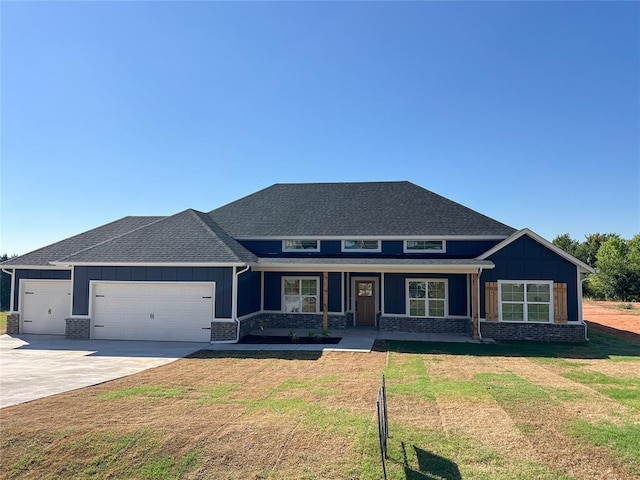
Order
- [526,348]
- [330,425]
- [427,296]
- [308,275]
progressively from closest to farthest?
[330,425] → [526,348] → [427,296] → [308,275]

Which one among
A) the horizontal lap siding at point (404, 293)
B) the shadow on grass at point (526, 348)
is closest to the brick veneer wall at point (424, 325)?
the horizontal lap siding at point (404, 293)

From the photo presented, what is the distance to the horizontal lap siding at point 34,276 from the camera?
1666cm

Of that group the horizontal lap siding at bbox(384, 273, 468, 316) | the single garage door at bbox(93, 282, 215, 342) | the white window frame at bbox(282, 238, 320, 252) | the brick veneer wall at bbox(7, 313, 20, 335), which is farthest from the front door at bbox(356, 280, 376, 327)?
the brick veneer wall at bbox(7, 313, 20, 335)

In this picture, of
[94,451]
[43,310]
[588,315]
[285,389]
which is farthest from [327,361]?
[588,315]

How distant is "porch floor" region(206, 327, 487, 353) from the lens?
13102mm

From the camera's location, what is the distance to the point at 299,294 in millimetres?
18156

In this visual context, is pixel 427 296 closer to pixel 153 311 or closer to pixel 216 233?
pixel 216 233

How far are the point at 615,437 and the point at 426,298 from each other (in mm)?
11364

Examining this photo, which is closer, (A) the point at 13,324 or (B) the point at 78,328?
(B) the point at 78,328

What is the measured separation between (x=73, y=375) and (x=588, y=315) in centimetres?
2521

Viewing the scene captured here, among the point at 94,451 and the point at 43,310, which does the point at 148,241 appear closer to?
the point at 43,310

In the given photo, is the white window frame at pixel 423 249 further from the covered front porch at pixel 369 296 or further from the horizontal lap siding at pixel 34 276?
the horizontal lap siding at pixel 34 276

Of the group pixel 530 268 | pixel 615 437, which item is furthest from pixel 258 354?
pixel 530 268

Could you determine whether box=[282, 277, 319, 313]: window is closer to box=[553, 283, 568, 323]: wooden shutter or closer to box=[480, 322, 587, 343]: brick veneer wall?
box=[480, 322, 587, 343]: brick veneer wall
